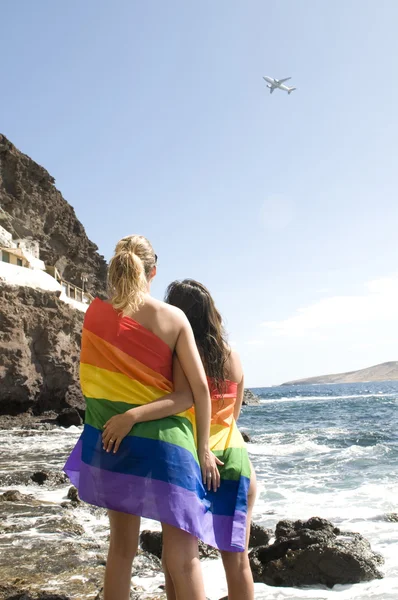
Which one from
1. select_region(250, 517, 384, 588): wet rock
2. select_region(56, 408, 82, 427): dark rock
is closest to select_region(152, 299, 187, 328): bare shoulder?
select_region(250, 517, 384, 588): wet rock

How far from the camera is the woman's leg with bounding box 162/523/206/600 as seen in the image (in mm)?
2328

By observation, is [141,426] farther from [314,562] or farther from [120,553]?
[314,562]

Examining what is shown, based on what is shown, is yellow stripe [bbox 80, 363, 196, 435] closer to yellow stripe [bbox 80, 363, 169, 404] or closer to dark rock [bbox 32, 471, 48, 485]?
yellow stripe [bbox 80, 363, 169, 404]

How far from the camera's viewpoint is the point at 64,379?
1036 inches

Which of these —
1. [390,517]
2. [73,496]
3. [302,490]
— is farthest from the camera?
[302,490]

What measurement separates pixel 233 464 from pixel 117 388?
2.30 feet

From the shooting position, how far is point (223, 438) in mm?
2766

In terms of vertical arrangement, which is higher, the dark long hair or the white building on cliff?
the white building on cliff

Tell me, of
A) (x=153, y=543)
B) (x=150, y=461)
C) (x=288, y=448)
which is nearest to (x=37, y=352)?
(x=288, y=448)

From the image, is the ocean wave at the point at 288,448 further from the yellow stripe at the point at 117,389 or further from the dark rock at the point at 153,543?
the yellow stripe at the point at 117,389

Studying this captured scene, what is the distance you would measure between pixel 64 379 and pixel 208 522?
24.9 m

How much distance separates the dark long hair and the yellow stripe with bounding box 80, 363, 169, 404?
1.33 ft

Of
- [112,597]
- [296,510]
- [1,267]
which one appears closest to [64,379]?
[1,267]

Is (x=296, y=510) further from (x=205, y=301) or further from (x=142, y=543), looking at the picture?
(x=205, y=301)
